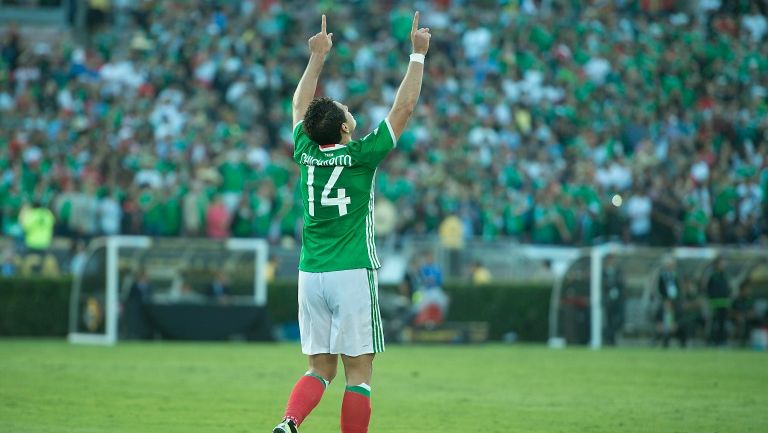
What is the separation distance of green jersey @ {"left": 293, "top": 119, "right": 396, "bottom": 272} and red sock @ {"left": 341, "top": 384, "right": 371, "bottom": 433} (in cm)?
79

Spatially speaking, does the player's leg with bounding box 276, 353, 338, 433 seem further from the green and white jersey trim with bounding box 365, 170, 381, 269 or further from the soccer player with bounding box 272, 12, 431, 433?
the green and white jersey trim with bounding box 365, 170, 381, 269

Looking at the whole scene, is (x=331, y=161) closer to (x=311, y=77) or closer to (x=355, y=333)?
(x=311, y=77)

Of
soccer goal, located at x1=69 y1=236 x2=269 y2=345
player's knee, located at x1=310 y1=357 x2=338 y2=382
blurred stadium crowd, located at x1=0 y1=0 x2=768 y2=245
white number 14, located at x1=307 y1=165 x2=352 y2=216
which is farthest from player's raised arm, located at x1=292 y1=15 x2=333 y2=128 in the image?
blurred stadium crowd, located at x1=0 y1=0 x2=768 y2=245

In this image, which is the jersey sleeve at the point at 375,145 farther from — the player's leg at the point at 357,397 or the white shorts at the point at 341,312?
the player's leg at the point at 357,397

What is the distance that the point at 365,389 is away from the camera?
338 inches

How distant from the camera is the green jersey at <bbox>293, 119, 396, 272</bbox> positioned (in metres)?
8.61

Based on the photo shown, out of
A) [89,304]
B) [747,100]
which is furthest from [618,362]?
[747,100]

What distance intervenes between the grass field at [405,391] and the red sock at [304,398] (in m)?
2.05

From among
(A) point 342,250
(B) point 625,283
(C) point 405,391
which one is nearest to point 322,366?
(A) point 342,250

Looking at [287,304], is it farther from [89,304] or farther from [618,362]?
[618,362]

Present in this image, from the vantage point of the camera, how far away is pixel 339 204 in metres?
8.70

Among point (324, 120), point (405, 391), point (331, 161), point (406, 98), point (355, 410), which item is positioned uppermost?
point (406, 98)

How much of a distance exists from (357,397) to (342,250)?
0.94m

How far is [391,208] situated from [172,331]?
5921 millimetres
